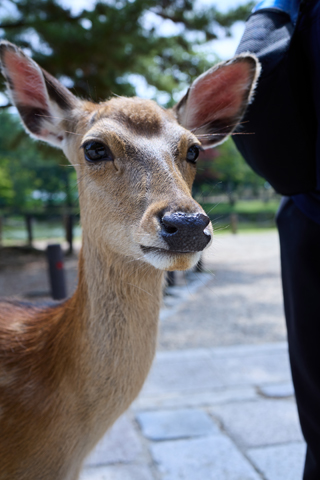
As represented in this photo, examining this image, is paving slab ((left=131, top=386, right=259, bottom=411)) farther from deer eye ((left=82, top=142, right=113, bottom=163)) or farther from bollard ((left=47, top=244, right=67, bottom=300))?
deer eye ((left=82, top=142, right=113, bottom=163))

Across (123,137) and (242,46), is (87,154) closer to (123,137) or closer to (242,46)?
(123,137)

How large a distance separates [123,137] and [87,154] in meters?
0.19

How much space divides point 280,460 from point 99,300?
1.91m

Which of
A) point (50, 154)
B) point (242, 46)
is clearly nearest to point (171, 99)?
point (50, 154)

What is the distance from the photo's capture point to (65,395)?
177 centimetres

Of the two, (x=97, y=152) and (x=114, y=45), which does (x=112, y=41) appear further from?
(x=97, y=152)

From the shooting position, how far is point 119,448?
3.03 metres

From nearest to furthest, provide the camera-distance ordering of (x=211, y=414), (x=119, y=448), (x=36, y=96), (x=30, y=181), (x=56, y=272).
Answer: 1. (x=36, y=96)
2. (x=119, y=448)
3. (x=211, y=414)
4. (x=56, y=272)
5. (x=30, y=181)

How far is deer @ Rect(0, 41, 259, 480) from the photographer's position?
66.7 inches

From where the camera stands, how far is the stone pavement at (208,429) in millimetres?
2779

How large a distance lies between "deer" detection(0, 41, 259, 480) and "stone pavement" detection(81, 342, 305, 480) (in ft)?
1.83

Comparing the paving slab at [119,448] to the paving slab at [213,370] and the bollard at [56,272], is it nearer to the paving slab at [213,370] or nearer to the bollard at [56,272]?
the paving slab at [213,370]

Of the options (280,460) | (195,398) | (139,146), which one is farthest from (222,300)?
(139,146)

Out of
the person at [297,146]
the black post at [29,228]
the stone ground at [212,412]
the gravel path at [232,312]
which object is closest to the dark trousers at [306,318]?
the person at [297,146]
